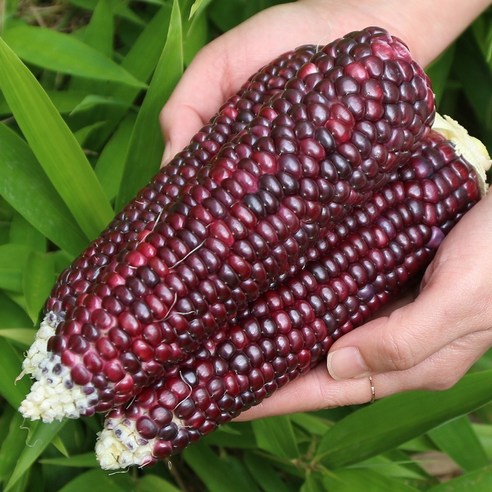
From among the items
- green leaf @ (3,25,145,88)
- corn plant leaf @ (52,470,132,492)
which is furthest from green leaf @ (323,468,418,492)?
green leaf @ (3,25,145,88)

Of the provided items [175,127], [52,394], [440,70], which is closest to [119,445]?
[52,394]

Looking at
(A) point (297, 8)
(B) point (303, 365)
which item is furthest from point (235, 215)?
(A) point (297, 8)

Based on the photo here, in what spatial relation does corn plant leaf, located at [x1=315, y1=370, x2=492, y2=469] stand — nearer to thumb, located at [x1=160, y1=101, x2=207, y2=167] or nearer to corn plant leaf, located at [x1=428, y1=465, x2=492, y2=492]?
corn plant leaf, located at [x1=428, y1=465, x2=492, y2=492]

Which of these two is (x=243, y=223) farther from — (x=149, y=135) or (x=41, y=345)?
(x=149, y=135)

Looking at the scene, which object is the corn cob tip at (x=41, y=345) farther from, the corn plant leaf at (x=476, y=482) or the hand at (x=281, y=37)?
the corn plant leaf at (x=476, y=482)

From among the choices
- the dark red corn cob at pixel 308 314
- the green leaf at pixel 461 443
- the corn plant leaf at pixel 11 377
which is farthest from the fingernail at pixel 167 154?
the green leaf at pixel 461 443

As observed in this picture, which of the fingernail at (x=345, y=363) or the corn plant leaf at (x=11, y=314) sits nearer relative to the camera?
the fingernail at (x=345, y=363)

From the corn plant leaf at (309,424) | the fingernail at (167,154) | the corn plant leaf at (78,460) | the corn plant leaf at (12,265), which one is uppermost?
the fingernail at (167,154)
